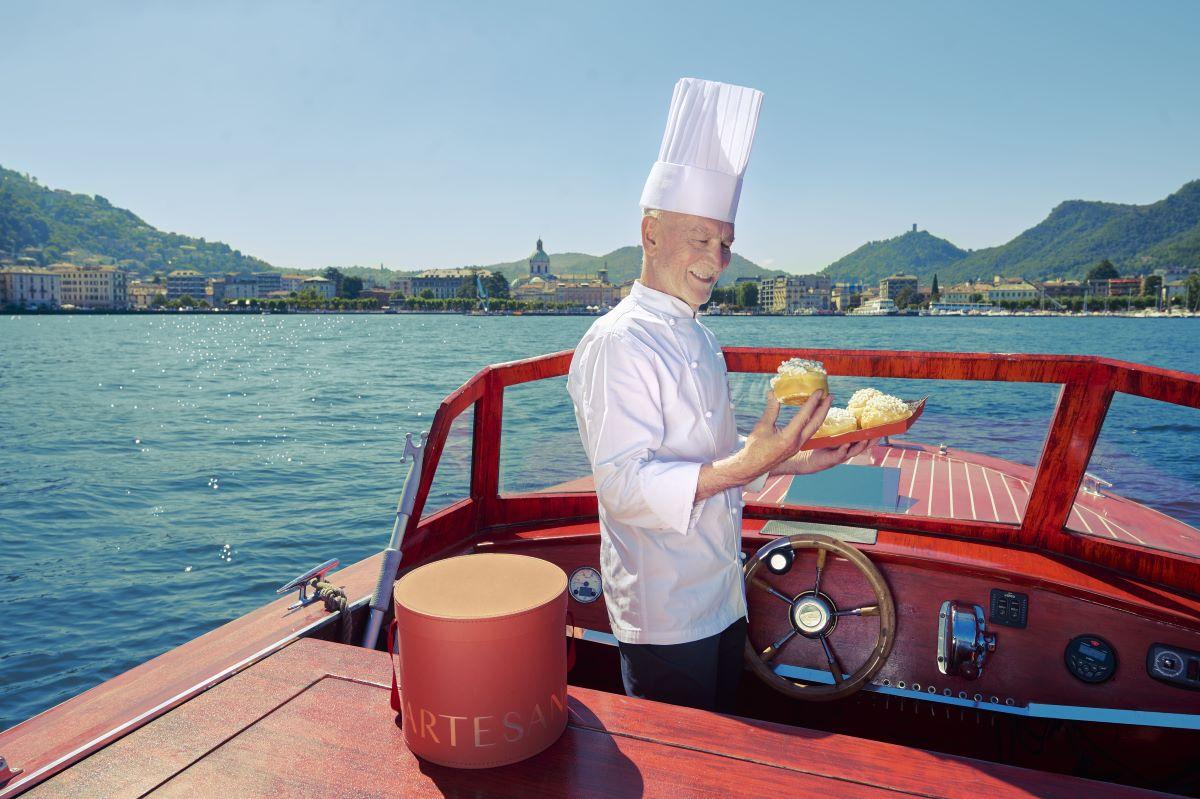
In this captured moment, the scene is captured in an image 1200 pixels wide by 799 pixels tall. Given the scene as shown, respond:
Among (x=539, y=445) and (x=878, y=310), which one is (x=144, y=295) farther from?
(x=539, y=445)

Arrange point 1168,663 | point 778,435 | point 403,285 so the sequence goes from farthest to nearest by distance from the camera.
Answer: point 403,285 < point 1168,663 < point 778,435

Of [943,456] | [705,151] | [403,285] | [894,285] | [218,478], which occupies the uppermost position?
[894,285]

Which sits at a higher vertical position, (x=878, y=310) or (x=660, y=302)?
(x=878, y=310)

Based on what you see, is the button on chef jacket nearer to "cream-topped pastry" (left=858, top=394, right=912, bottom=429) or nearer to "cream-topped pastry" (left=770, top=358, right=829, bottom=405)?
"cream-topped pastry" (left=770, top=358, right=829, bottom=405)

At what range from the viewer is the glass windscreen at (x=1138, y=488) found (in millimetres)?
2629

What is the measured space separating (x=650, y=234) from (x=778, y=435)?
705 mm

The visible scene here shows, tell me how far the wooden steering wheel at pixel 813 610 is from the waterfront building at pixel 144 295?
17826cm

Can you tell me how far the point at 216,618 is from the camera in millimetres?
8156

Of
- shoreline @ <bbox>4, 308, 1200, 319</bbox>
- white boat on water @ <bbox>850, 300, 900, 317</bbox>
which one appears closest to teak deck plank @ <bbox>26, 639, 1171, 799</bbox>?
shoreline @ <bbox>4, 308, 1200, 319</bbox>

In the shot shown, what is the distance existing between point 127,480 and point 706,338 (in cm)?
1556

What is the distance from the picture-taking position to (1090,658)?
252 cm

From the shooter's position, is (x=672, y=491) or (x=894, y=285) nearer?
(x=672, y=491)

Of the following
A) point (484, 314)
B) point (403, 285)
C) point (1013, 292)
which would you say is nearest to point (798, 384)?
point (484, 314)

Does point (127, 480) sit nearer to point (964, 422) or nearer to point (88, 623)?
point (88, 623)
